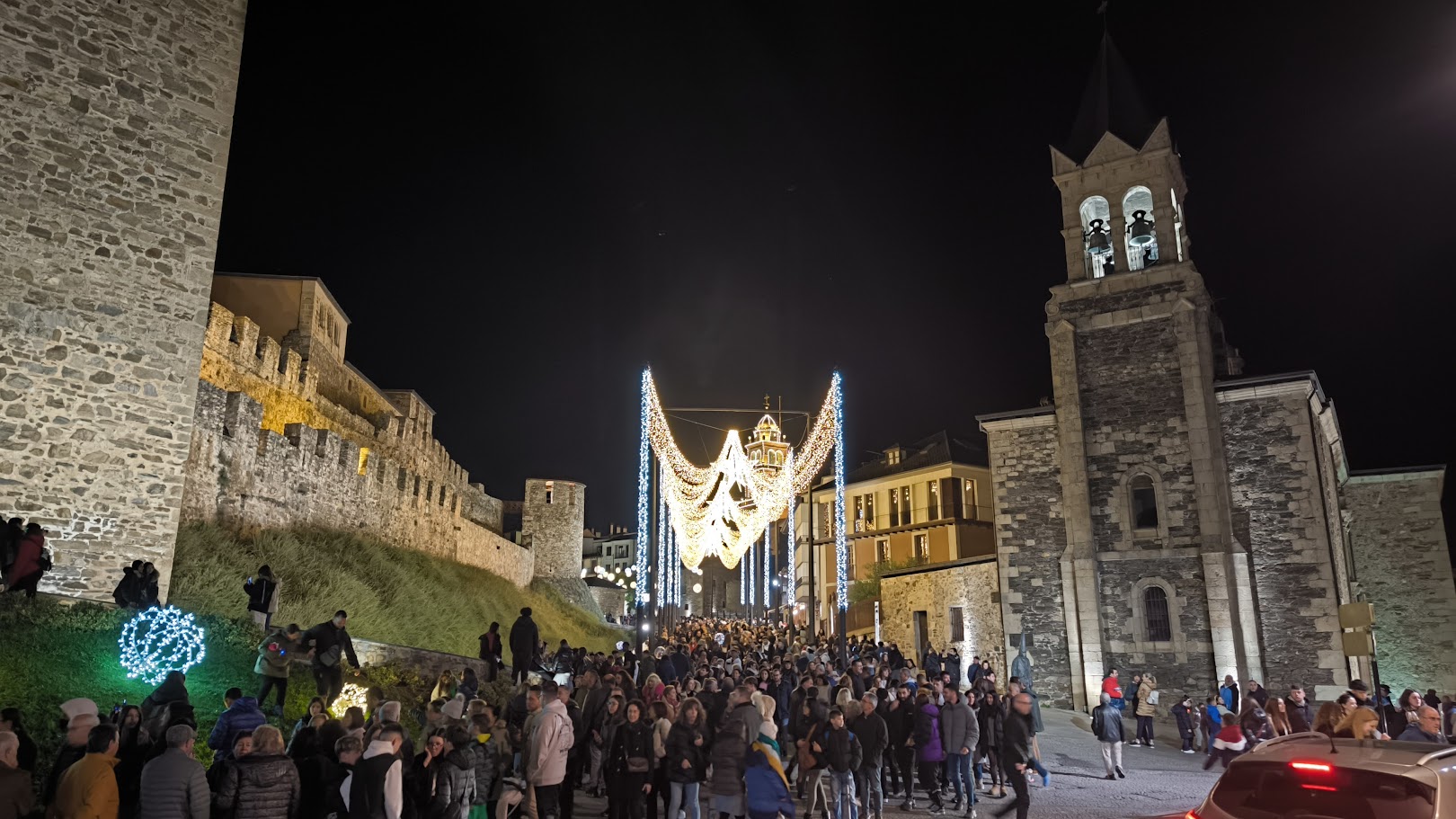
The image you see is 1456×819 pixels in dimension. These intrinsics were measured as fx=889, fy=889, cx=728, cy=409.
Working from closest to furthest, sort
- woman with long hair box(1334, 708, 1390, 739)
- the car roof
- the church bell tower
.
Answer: the car roof
woman with long hair box(1334, 708, 1390, 739)
the church bell tower

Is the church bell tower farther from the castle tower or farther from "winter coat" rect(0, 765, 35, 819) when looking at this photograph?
"winter coat" rect(0, 765, 35, 819)

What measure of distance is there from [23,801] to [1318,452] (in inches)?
892

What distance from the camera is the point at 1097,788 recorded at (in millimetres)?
11000

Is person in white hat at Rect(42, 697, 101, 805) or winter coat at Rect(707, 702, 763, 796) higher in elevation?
person in white hat at Rect(42, 697, 101, 805)

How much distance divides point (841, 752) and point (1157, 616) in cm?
1441

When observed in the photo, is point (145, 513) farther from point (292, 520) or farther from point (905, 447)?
point (905, 447)

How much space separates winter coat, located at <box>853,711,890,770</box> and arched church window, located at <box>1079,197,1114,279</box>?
1626cm

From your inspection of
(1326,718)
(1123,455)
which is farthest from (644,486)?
(1326,718)

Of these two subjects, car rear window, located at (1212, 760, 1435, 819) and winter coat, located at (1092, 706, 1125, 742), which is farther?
winter coat, located at (1092, 706, 1125, 742)

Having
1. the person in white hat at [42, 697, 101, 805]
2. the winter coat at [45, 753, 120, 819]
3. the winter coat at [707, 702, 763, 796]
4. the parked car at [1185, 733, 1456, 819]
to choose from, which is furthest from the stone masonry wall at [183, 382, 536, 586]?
the parked car at [1185, 733, 1456, 819]

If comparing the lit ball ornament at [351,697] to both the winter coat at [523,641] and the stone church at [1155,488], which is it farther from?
the stone church at [1155,488]

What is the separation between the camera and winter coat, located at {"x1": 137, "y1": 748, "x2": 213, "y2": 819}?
4.95 m

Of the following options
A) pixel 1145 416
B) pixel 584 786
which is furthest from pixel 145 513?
pixel 1145 416

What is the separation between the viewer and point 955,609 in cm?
2494
